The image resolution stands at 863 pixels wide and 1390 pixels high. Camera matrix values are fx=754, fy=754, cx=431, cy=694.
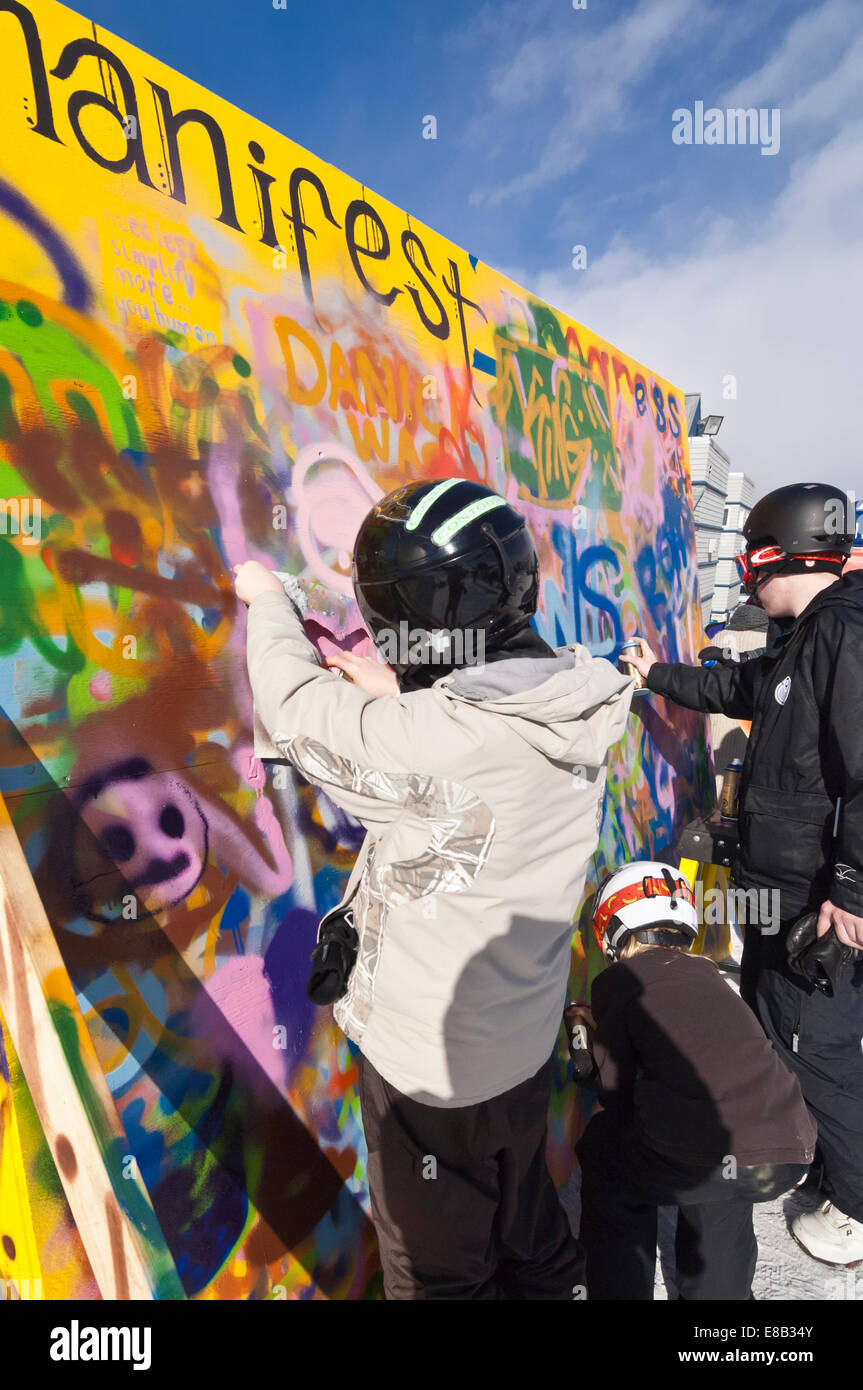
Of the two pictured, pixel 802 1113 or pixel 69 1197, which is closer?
pixel 69 1197

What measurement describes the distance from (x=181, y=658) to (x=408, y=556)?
0.61 metres

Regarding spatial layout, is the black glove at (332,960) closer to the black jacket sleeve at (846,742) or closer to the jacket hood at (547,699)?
the jacket hood at (547,699)

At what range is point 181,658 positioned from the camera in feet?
5.54

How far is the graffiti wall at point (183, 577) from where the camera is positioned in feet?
4.78

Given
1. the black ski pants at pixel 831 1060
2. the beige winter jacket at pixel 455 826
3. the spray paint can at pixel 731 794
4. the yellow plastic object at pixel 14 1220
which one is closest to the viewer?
the beige winter jacket at pixel 455 826

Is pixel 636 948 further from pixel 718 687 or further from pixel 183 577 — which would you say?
pixel 183 577

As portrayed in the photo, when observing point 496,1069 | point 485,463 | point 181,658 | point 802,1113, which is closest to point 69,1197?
point 496,1069

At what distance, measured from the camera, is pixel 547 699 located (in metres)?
1.34

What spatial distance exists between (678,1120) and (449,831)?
110 centimetres

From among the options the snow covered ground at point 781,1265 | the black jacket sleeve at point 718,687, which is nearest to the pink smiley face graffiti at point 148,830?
the snow covered ground at point 781,1265

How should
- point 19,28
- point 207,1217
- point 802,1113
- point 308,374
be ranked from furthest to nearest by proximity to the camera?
point 308,374 → point 802,1113 → point 207,1217 → point 19,28

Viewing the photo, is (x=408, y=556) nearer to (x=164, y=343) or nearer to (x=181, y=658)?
(x=181, y=658)

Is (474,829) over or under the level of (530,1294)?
over

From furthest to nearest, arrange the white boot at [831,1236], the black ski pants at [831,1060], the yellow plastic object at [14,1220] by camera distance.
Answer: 1. the white boot at [831,1236]
2. the black ski pants at [831,1060]
3. the yellow plastic object at [14,1220]
